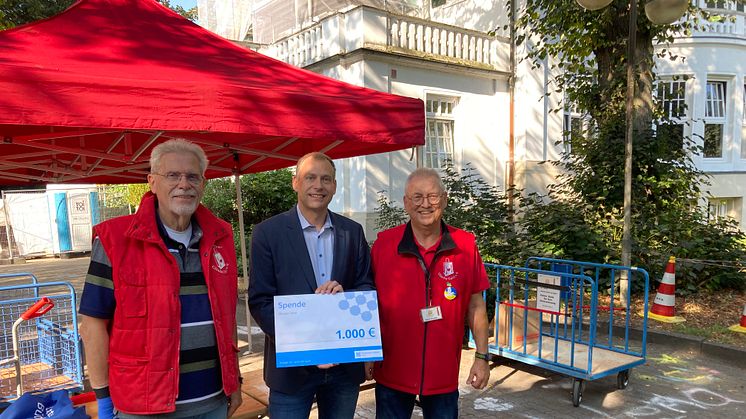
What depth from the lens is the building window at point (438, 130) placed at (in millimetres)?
12648

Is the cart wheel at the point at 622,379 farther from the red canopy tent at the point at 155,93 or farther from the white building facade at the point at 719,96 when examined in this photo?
the white building facade at the point at 719,96

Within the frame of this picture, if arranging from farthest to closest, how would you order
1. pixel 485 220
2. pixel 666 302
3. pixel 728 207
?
pixel 728 207
pixel 485 220
pixel 666 302

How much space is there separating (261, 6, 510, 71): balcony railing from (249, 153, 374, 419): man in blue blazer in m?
9.41

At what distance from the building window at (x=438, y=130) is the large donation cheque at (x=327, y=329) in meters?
10.4

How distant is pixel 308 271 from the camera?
229cm

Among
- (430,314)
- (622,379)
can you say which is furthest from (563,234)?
(430,314)

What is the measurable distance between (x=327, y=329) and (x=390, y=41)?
10399 mm

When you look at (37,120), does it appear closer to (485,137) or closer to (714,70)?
(485,137)

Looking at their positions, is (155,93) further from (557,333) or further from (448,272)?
(557,333)

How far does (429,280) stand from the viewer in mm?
2488

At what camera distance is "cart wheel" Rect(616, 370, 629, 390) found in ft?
15.5

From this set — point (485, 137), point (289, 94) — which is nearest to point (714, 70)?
point (485, 137)

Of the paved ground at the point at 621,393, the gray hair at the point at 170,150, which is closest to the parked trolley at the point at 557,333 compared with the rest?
the paved ground at the point at 621,393

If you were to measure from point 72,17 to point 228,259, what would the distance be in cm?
237
